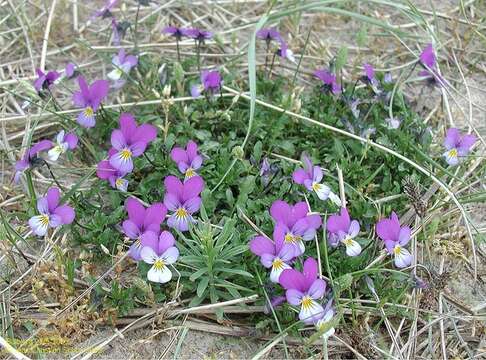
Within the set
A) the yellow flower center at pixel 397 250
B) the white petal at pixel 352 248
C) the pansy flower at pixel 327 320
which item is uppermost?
the white petal at pixel 352 248

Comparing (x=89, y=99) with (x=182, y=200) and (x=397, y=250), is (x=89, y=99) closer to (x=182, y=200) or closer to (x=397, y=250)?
(x=182, y=200)

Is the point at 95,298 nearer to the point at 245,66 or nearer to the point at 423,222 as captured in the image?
the point at 423,222

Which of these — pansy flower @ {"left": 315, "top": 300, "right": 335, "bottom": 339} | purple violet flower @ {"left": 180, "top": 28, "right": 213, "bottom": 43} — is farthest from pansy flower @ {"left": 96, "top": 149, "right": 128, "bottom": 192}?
pansy flower @ {"left": 315, "top": 300, "right": 335, "bottom": 339}

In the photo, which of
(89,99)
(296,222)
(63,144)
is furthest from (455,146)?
(63,144)

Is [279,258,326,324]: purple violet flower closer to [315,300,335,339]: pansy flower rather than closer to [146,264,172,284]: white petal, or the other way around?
[315,300,335,339]: pansy flower

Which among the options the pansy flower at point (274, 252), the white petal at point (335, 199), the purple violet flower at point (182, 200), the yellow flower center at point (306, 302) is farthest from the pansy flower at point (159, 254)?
the white petal at point (335, 199)

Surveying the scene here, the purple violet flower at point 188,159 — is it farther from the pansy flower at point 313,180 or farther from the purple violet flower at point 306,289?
the purple violet flower at point 306,289
